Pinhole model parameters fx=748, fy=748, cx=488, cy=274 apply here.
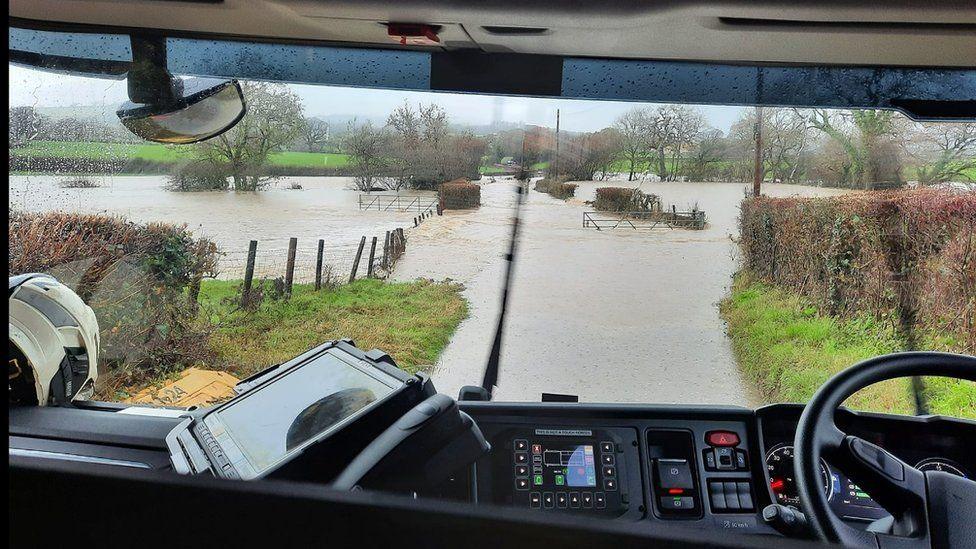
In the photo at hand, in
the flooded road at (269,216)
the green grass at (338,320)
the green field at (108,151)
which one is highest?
the green field at (108,151)

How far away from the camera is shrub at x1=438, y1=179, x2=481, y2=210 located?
290 cm

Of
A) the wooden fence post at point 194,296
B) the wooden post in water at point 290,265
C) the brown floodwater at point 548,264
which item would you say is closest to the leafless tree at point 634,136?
the brown floodwater at point 548,264

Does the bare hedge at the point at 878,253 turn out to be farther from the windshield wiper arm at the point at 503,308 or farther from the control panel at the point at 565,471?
the control panel at the point at 565,471

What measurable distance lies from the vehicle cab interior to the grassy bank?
0.97 metres

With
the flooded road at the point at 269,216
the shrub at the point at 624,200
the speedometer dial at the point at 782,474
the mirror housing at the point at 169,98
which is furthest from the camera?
the shrub at the point at 624,200

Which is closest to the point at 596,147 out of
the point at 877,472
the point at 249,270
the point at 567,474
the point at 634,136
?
the point at 634,136

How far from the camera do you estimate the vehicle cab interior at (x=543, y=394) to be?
1391 mm

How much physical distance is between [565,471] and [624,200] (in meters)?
1.69

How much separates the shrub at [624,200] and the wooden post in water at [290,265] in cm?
131

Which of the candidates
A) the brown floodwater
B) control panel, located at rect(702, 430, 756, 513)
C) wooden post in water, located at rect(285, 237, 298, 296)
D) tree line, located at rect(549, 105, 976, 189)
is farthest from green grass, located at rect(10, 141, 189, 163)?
control panel, located at rect(702, 430, 756, 513)

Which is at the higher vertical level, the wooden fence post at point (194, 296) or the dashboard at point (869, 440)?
the wooden fence post at point (194, 296)

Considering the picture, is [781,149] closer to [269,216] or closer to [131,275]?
[269,216]

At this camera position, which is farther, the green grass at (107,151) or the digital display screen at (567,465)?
the green grass at (107,151)

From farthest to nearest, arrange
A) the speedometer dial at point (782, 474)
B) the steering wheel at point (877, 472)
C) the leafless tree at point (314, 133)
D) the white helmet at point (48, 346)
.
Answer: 1. the leafless tree at point (314, 133)
2. the speedometer dial at point (782, 474)
3. the white helmet at point (48, 346)
4. the steering wheel at point (877, 472)
